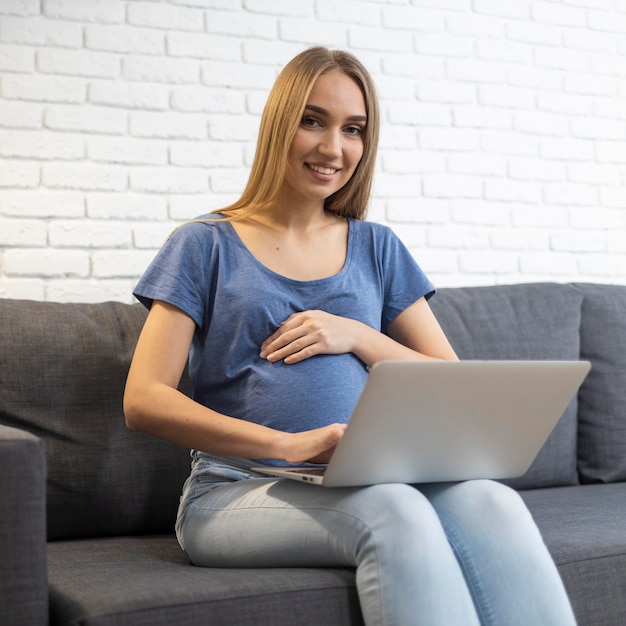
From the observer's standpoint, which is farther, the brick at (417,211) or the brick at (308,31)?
the brick at (417,211)

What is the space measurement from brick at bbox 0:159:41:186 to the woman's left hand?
960 mm

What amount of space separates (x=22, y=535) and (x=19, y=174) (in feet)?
4.37

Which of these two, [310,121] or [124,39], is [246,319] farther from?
[124,39]

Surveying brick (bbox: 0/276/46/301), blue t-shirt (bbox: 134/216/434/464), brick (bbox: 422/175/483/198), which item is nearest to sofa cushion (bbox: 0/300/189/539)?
blue t-shirt (bbox: 134/216/434/464)

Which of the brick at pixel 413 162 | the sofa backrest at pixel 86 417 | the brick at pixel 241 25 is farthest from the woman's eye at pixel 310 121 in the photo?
the brick at pixel 413 162

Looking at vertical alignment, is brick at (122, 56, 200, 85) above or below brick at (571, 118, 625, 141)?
above

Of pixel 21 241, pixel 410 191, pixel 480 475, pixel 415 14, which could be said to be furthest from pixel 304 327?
pixel 415 14

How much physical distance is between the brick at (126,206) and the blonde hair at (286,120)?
0.67m

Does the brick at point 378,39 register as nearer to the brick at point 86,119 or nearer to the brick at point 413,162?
the brick at point 413,162

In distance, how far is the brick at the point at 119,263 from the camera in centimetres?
238

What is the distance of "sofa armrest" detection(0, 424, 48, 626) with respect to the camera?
118 centimetres

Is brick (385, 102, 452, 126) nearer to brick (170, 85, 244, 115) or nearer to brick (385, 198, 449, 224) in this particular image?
brick (385, 198, 449, 224)

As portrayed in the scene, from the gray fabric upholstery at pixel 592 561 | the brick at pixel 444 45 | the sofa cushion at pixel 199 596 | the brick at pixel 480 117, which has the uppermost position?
the brick at pixel 444 45

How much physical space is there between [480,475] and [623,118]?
1.98 m
